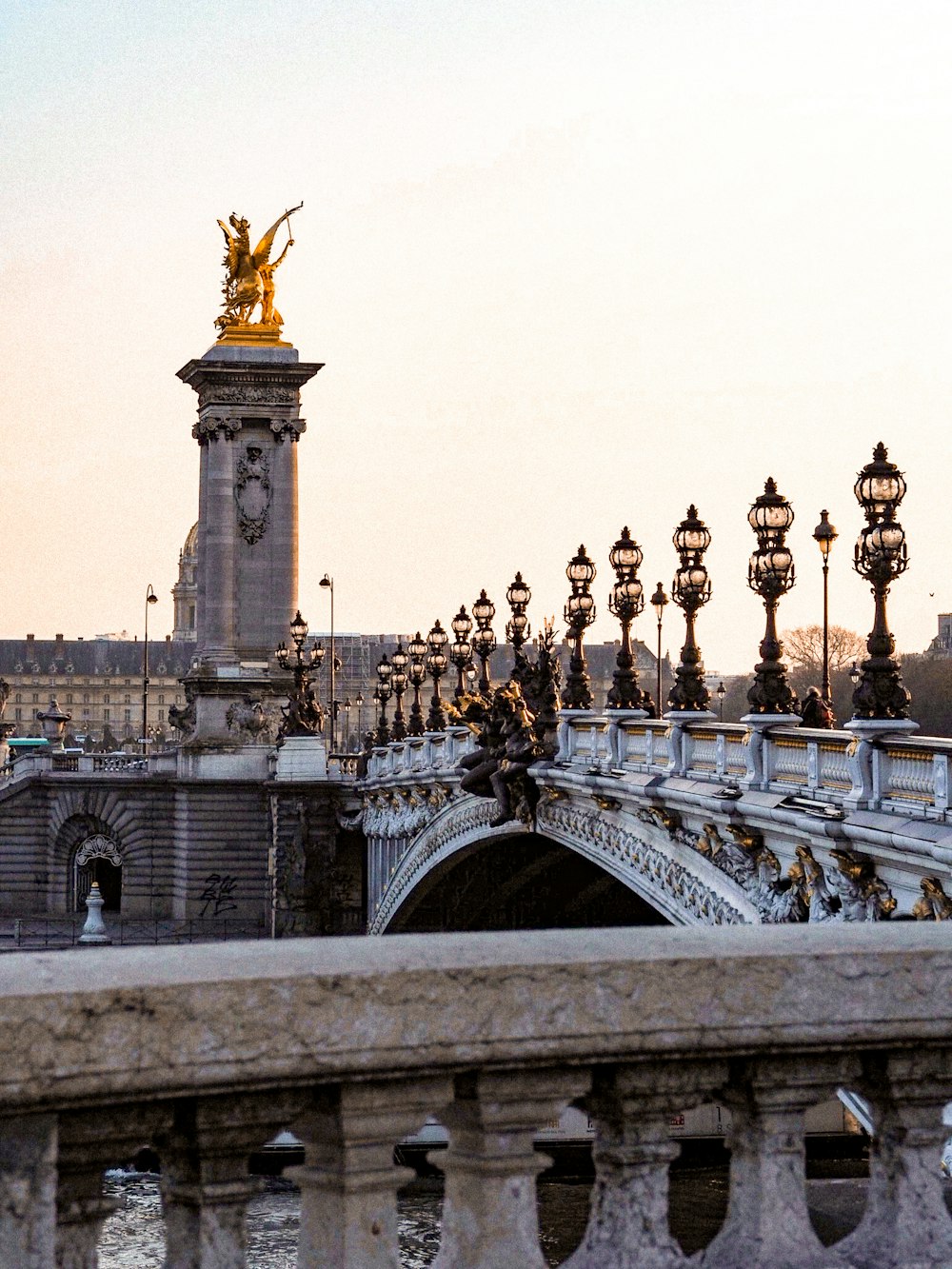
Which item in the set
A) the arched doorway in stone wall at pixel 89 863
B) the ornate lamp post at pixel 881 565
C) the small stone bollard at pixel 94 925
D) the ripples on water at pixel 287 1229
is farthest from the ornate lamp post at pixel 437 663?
the ornate lamp post at pixel 881 565

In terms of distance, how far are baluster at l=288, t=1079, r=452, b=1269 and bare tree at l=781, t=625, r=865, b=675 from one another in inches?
3365

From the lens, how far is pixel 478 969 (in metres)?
4.82

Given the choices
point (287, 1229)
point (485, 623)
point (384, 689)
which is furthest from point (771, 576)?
point (384, 689)

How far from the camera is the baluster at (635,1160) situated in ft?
16.3

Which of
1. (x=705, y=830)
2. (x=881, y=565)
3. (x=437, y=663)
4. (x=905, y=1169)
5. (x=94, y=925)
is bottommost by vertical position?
(x=905, y=1169)

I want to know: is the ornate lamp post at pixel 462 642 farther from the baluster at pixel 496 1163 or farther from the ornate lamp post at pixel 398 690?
the baluster at pixel 496 1163

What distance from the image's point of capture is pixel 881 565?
64.7ft

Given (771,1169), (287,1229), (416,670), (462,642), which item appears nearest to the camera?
(771,1169)

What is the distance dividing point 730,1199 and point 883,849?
1325cm

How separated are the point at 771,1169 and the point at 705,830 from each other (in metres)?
20.6

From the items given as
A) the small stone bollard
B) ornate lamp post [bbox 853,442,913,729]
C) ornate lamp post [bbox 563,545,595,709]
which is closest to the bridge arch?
ornate lamp post [bbox 563,545,595,709]

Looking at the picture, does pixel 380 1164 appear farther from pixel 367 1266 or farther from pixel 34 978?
pixel 34 978

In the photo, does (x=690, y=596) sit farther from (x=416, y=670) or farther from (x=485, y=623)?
(x=416, y=670)

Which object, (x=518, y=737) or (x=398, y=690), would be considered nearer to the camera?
(x=518, y=737)
